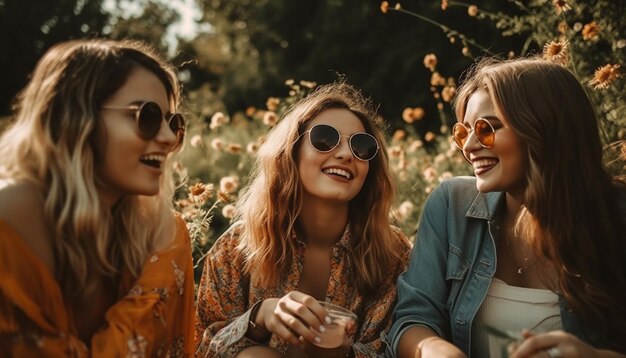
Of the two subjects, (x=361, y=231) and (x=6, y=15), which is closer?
(x=361, y=231)

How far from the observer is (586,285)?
8.39ft

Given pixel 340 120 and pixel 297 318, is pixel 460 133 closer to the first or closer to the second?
pixel 340 120

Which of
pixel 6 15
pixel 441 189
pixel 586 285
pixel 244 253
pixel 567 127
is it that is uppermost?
pixel 6 15

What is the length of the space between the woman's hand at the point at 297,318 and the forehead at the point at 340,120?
950 millimetres

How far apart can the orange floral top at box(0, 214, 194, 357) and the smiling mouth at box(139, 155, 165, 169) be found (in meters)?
0.35

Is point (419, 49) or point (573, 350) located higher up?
point (419, 49)

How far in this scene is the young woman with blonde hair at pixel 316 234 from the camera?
3047 mm

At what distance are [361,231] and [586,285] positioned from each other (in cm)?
107

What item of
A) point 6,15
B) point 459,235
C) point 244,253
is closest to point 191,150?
point 244,253

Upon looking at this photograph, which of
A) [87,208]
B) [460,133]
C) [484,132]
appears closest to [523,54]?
[460,133]

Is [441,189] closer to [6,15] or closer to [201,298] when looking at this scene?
[201,298]

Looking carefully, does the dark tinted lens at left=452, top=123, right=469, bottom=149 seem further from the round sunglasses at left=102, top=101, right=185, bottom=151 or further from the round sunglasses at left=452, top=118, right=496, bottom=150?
the round sunglasses at left=102, top=101, right=185, bottom=151

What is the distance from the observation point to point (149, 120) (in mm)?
2293

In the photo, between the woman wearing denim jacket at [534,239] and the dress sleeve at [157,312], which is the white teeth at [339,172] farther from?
the dress sleeve at [157,312]
